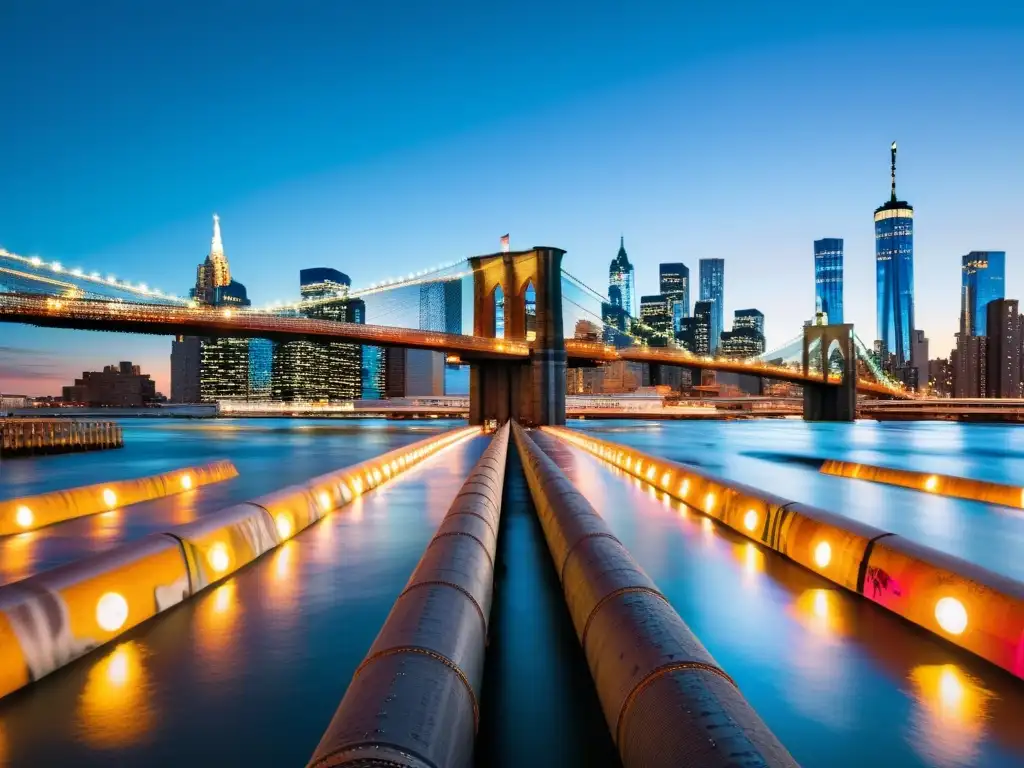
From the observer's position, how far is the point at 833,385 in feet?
283

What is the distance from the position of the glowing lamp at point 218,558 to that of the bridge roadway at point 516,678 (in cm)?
29

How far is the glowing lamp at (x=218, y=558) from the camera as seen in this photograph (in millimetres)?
8523

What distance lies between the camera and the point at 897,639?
6.62 m

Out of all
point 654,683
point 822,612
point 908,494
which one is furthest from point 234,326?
point 654,683

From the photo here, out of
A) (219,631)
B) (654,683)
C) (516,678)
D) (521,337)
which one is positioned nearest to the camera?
(654,683)

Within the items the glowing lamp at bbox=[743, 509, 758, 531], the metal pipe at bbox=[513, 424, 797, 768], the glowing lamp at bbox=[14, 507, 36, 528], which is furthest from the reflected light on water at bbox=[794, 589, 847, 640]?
→ the glowing lamp at bbox=[14, 507, 36, 528]

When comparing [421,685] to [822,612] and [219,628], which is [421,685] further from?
[822,612]

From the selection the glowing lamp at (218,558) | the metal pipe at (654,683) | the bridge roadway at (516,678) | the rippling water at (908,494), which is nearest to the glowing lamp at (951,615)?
the bridge roadway at (516,678)

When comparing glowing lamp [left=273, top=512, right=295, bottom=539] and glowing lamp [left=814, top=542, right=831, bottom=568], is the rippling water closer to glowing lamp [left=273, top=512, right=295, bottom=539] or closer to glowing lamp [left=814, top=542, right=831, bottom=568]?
glowing lamp [left=814, top=542, right=831, bottom=568]

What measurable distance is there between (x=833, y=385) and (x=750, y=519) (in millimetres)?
83462

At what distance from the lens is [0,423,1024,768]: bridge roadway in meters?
4.57

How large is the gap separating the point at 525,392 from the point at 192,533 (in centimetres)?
4891

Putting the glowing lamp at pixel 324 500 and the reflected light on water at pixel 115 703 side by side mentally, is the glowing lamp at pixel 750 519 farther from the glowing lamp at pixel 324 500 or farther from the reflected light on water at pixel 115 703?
the reflected light on water at pixel 115 703

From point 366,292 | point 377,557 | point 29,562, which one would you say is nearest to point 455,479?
point 377,557
